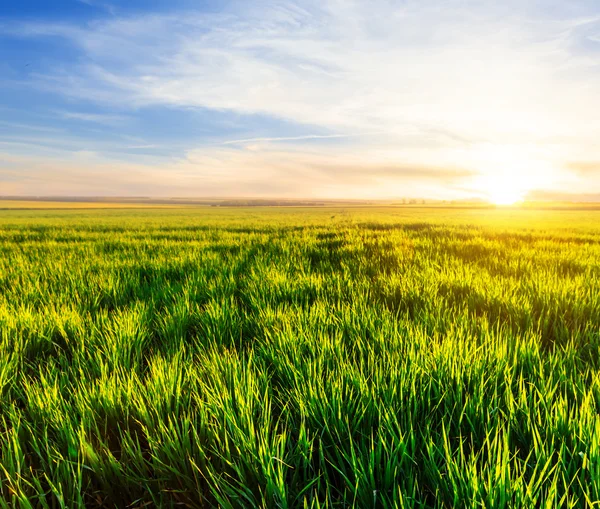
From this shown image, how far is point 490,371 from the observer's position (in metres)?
1.45

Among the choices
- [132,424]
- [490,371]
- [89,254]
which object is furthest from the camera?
[89,254]

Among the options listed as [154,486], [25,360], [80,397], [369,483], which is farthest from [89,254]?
[369,483]

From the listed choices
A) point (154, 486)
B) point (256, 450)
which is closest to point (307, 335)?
point (256, 450)

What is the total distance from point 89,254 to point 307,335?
215 inches

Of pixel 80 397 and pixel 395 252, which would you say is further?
pixel 395 252

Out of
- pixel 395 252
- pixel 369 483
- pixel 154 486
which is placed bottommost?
pixel 154 486

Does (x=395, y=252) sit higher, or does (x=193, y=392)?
(x=395, y=252)

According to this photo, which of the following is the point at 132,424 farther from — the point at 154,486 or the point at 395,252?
the point at 395,252

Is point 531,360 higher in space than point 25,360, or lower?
higher

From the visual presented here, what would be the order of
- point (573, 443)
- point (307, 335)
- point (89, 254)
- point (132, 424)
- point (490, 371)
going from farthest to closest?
point (89, 254) → point (307, 335) → point (490, 371) → point (132, 424) → point (573, 443)

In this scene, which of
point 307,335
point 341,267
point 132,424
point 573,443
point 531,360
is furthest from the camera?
point 341,267

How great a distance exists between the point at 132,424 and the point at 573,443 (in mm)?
1540

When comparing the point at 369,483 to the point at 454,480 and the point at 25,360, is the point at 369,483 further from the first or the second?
the point at 25,360

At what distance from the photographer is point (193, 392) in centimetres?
133
